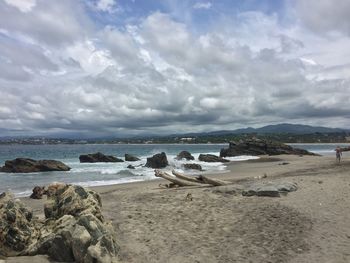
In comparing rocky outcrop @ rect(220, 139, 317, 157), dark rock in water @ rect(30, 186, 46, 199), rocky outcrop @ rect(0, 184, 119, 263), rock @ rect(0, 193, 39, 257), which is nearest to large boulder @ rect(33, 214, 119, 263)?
rocky outcrop @ rect(0, 184, 119, 263)

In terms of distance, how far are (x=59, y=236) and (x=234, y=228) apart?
14.3 feet

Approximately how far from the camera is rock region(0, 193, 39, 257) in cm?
812

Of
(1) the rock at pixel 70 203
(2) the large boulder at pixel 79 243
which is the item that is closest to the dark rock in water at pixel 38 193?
(1) the rock at pixel 70 203

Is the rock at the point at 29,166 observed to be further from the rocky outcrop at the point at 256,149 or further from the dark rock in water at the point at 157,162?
the rocky outcrop at the point at 256,149

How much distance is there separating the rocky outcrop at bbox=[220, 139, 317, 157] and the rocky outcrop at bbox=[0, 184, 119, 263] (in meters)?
63.0

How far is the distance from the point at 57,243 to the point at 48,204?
2.31 meters

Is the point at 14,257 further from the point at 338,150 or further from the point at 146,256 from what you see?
the point at 338,150

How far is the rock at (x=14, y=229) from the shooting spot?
812cm

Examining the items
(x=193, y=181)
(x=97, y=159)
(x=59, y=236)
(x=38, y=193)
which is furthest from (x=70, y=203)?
(x=97, y=159)

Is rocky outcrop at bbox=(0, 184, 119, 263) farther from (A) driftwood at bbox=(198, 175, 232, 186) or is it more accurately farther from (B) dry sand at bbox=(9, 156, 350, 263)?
(A) driftwood at bbox=(198, 175, 232, 186)

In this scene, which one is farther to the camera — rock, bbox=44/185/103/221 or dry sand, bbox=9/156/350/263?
rock, bbox=44/185/103/221

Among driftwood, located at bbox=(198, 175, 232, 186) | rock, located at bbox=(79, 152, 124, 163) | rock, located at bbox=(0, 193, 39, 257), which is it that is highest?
rock, located at bbox=(0, 193, 39, 257)

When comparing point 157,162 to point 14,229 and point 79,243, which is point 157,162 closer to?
point 14,229

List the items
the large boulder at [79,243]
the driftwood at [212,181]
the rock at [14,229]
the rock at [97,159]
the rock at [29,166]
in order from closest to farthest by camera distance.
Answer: the large boulder at [79,243], the rock at [14,229], the driftwood at [212,181], the rock at [29,166], the rock at [97,159]
